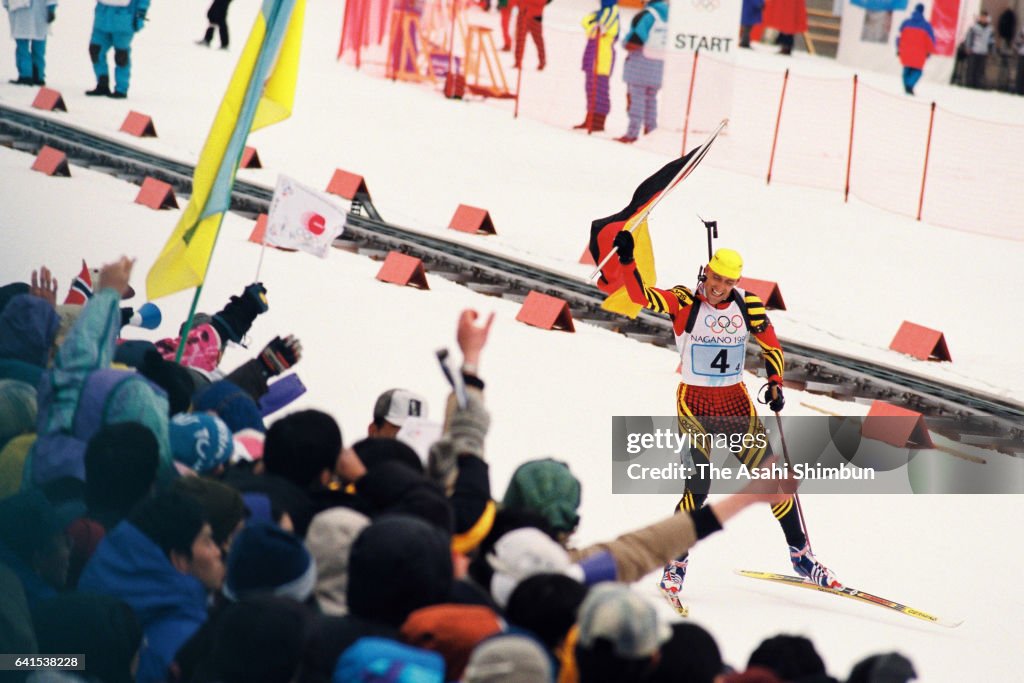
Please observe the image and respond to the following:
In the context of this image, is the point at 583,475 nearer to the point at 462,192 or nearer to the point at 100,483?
the point at 100,483

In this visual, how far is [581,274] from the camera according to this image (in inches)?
580

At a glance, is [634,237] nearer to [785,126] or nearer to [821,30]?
[785,126]

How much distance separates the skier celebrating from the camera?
781 cm

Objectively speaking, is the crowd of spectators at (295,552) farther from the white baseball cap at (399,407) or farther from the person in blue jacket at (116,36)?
the person in blue jacket at (116,36)

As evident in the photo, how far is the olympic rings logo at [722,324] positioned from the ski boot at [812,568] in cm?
127

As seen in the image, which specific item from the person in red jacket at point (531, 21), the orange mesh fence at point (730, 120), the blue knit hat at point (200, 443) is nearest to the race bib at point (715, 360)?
the blue knit hat at point (200, 443)

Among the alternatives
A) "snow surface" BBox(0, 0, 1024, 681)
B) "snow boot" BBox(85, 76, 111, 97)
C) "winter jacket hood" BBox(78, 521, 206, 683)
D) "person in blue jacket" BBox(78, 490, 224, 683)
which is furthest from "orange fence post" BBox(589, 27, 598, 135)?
"winter jacket hood" BBox(78, 521, 206, 683)

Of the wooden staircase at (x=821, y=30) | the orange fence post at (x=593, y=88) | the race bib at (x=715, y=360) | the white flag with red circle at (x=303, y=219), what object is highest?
the wooden staircase at (x=821, y=30)

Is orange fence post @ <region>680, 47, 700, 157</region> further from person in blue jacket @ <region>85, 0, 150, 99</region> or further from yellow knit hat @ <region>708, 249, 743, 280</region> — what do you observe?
yellow knit hat @ <region>708, 249, 743, 280</region>

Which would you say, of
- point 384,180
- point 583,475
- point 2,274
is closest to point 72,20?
point 384,180

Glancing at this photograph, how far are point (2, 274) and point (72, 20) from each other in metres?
17.5

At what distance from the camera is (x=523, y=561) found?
4.81 meters

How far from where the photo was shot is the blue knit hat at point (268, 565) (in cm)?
453

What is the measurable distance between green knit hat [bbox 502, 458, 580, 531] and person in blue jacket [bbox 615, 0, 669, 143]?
1552 centimetres
